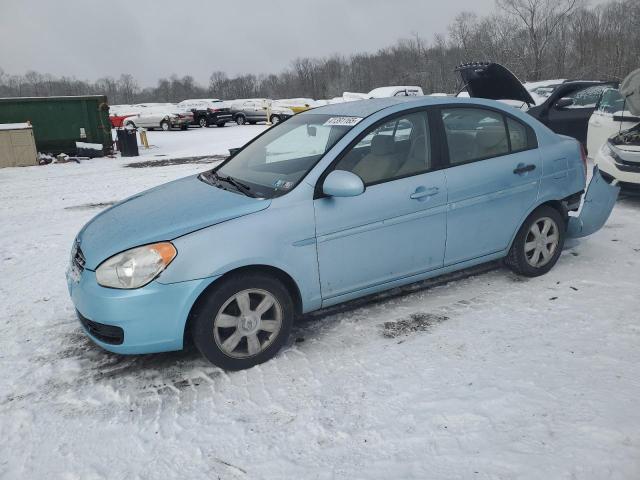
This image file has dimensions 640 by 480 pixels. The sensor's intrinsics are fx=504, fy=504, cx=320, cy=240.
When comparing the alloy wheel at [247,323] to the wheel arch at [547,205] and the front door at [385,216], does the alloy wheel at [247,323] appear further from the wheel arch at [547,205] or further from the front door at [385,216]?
the wheel arch at [547,205]

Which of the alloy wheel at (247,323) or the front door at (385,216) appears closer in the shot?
the alloy wheel at (247,323)

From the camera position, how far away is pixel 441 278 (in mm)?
4543

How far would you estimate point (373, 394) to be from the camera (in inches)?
113

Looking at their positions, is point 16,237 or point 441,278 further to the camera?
point 16,237

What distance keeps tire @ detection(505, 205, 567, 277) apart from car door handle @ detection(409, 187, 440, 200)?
3.43 feet

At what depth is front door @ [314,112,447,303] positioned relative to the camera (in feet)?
Answer: 11.0

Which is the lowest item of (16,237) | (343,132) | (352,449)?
(352,449)

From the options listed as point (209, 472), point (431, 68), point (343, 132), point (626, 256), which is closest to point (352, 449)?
point (209, 472)

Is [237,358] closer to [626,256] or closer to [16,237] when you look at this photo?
[626,256]

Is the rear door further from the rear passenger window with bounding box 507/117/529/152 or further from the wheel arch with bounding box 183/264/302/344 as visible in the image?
the wheel arch with bounding box 183/264/302/344

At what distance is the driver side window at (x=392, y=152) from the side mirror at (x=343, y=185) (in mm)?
204

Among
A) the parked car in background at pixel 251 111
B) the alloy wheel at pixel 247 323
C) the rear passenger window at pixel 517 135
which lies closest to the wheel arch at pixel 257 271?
the alloy wheel at pixel 247 323

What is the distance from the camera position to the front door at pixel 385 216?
3361 mm

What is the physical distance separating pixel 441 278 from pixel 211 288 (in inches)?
91.3
